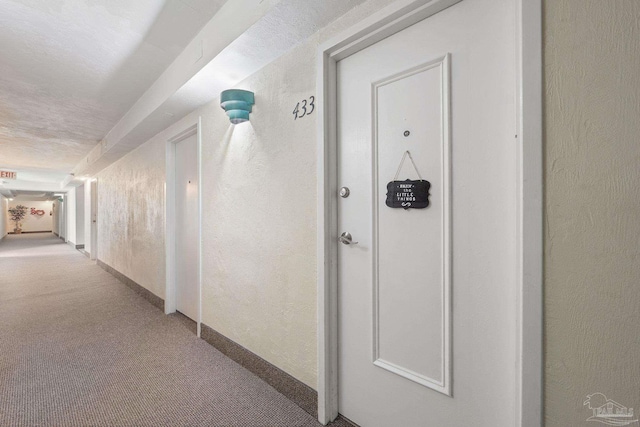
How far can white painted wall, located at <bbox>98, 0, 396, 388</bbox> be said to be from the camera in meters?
1.68

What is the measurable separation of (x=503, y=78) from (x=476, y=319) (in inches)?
37.9

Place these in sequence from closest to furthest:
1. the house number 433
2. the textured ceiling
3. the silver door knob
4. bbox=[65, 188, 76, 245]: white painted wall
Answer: the silver door knob, the house number 433, the textured ceiling, bbox=[65, 188, 76, 245]: white painted wall

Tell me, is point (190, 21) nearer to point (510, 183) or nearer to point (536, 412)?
point (510, 183)

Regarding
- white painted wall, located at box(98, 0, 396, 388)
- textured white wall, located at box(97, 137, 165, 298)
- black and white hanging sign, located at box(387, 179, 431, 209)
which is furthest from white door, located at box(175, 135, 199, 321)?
black and white hanging sign, located at box(387, 179, 431, 209)

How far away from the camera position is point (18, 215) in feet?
58.5

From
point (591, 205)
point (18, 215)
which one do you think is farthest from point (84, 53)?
point (18, 215)

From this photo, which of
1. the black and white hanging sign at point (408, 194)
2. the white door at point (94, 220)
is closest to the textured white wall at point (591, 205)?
the black and white hanging sign at point (408, 194)

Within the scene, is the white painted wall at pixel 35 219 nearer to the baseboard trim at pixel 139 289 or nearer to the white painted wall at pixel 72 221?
the white painted wall at pixel 72 221

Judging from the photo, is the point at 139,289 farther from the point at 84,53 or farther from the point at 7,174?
the point at 7,174

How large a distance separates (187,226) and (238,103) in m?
1.81

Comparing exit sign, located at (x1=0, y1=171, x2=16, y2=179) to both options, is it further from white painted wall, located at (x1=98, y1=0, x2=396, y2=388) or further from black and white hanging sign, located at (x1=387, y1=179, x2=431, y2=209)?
black and white hanging sign, located at (x1=387, y1=179, x2=431, y2=209)

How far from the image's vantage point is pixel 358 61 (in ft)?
4.95

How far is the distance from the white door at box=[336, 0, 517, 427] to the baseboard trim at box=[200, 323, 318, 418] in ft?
0.68

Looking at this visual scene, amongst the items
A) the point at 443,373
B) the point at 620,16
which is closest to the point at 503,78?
the point at 620,16
